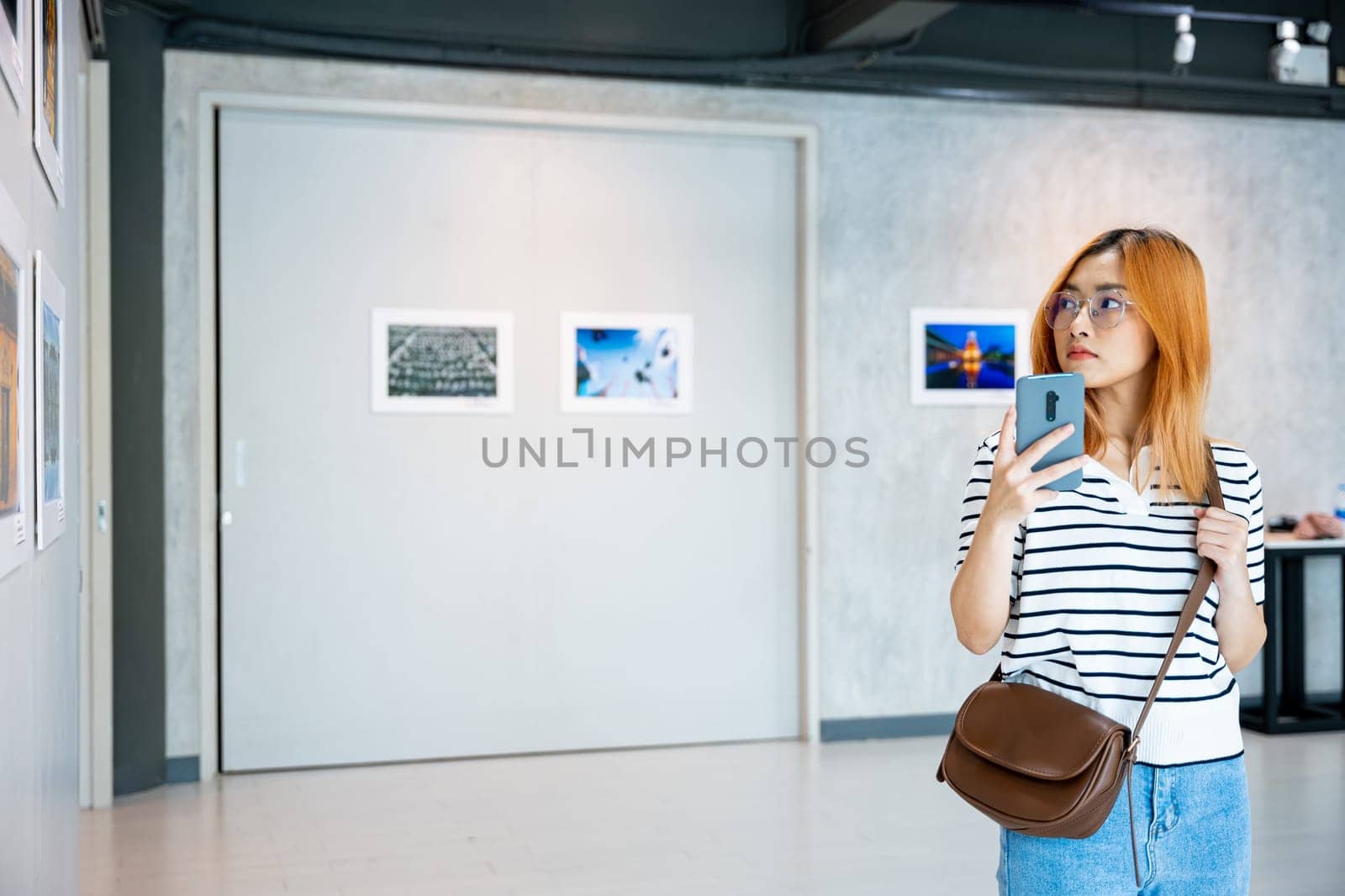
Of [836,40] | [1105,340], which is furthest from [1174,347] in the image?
[836,40]

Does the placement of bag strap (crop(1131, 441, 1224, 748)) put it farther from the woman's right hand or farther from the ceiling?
the ceiling

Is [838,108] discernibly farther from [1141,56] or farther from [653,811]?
[653,811]

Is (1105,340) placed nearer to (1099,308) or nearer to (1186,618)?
(1099,308)

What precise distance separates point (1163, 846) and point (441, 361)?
4.28 metres

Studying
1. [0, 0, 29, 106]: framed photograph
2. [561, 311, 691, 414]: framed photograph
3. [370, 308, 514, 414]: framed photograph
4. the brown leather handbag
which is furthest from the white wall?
[561, 311, 691, 414]: framed photograph

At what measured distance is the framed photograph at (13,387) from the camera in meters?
1.63

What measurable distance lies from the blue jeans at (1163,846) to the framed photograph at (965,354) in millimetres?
4362

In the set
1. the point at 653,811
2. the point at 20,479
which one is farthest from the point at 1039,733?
the point at 653,811

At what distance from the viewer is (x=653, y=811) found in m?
4.75

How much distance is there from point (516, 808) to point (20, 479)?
126 inches

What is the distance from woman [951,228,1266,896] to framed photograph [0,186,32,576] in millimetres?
1277

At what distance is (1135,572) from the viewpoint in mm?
1747

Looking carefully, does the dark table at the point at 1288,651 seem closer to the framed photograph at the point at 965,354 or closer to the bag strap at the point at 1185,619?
the framed photograph at the point at 965,354

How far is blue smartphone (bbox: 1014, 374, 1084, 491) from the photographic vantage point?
5.63ft
